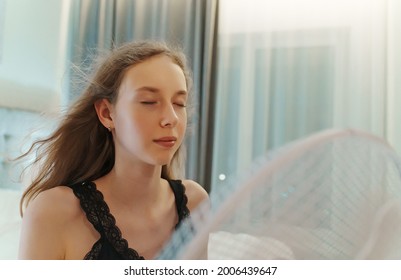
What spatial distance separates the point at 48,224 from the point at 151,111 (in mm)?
215

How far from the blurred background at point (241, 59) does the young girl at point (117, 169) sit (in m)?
0.70

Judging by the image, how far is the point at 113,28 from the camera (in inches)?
61.5

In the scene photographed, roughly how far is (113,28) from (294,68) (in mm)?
623

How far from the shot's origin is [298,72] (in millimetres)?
1484

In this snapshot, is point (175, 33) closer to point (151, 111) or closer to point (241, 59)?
point (241, 59)

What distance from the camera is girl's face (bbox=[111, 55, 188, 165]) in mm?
651

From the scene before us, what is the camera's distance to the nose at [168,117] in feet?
2.12

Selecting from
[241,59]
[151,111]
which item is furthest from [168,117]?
[241,59]

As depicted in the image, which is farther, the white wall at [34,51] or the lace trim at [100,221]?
the white wall at [34,51]

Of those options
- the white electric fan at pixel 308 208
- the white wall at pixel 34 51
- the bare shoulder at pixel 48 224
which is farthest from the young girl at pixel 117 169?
the white wall at pixel 34 51

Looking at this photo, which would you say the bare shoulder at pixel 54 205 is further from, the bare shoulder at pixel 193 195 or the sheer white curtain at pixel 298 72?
the sheer white curtain at pixel 298 72

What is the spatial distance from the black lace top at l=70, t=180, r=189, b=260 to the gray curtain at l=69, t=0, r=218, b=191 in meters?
0.81

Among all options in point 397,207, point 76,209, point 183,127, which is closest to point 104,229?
point 76,209

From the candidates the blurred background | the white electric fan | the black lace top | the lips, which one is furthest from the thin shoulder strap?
the blurred background
